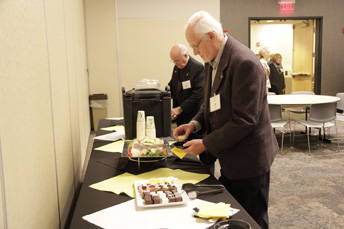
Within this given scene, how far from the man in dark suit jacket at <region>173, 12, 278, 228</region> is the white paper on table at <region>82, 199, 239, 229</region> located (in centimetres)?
38

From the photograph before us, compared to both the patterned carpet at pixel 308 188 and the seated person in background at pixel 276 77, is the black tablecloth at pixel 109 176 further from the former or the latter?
the seated person in background at pixel 276 77

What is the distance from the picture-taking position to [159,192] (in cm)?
146

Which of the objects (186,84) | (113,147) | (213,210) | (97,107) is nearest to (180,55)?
(186,84)

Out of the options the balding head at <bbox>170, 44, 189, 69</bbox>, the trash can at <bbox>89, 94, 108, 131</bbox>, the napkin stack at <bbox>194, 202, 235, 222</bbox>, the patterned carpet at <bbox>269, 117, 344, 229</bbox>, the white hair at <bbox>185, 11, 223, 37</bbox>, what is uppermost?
the white hair at <bbox>185, 11, 223, 37</bbox>

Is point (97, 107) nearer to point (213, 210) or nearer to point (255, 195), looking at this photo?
point (255, 195)

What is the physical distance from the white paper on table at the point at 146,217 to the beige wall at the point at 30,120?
0.25 m

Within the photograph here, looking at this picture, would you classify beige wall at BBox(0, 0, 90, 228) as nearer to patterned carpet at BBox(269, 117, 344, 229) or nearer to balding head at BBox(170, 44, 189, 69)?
balding head at BBox(170, 44, 189, 69)

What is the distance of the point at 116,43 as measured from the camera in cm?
661

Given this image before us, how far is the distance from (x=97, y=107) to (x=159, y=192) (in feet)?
17.3

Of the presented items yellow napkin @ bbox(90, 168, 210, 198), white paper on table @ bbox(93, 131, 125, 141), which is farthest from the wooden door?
yellow napkin @ bbox(90, 168, 210, 198)

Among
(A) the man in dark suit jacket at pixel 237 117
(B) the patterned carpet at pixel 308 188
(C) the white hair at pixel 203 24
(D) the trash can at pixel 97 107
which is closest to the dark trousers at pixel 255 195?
(A) the man in dark suit jacket at pixel 237 117

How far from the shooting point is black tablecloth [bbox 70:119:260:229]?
1338 mm

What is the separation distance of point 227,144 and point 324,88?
7.84 meters

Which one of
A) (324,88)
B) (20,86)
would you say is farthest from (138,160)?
(324,88)
